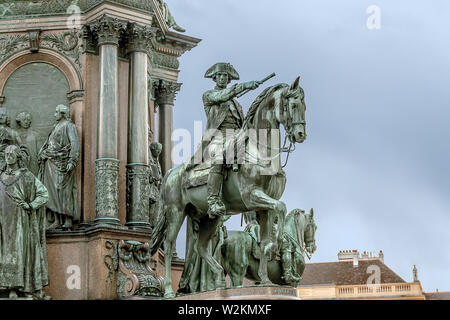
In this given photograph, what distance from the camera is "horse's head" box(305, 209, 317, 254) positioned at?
17016 millimetres

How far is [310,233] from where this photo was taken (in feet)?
55.9

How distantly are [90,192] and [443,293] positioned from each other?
40876mm

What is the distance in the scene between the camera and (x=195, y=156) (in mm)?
14633

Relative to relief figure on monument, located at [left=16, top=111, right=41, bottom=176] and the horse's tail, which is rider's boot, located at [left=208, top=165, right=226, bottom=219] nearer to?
the horse's tail

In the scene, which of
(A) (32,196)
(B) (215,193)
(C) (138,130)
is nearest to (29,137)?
(A) (32,196)

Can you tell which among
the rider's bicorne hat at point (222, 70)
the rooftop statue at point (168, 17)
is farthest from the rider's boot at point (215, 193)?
the rooftop statue at point (168, 17)

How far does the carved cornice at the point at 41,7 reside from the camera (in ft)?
59.9

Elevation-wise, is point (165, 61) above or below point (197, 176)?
above

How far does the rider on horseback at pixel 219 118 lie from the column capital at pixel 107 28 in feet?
11.8

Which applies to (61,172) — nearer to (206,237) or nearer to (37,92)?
(37,92)

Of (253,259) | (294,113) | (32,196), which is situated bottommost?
(253,259)

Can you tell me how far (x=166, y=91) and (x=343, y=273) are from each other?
31.8 metres
